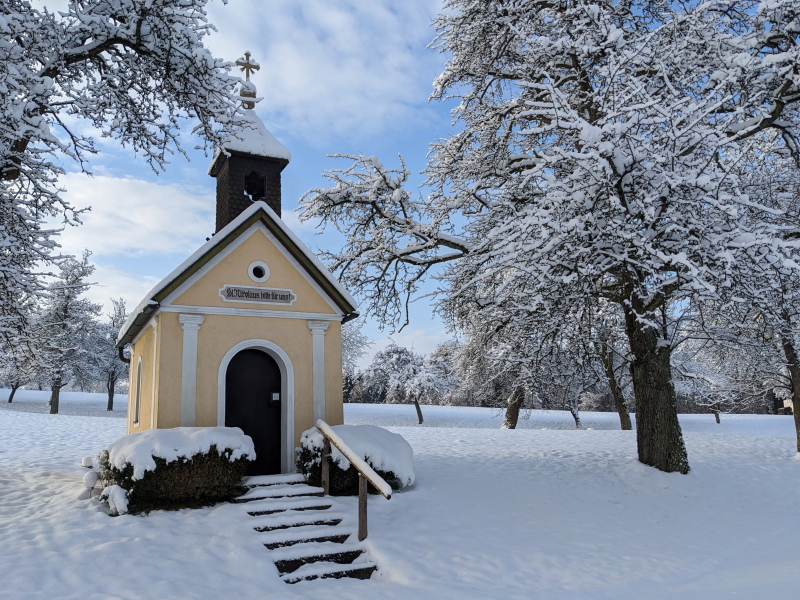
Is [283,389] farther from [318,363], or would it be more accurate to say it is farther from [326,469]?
[326,469]

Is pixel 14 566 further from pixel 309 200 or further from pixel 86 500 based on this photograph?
pixel 309 200

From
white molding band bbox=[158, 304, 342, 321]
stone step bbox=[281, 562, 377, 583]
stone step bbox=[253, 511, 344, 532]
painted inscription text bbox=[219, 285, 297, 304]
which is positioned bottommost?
stone step bbox=[281, 562, 377, 583]

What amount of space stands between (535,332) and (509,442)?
7.04 meters

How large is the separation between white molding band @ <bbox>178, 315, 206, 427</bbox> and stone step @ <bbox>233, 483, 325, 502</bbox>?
1.58m

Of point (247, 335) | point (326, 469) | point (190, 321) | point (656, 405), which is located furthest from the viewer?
point (656, 405)

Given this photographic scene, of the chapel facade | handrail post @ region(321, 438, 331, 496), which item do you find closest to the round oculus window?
the chapel facade

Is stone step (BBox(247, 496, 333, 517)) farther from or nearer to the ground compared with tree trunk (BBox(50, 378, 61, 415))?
nearer to the ground

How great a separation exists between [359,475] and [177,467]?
2.46 m

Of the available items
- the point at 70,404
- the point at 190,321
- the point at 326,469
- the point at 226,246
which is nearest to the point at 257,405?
the point at 190,321

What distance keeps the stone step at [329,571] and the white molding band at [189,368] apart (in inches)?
138

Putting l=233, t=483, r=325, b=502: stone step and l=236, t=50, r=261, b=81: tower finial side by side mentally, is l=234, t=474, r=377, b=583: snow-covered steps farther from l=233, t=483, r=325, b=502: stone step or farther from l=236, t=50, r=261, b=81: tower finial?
l=236, t=50, r=261, b=81: tower finial

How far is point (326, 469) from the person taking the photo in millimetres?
8570

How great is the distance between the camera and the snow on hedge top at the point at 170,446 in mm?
7531

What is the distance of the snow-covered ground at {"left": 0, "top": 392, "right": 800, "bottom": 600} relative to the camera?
6.03 meters
